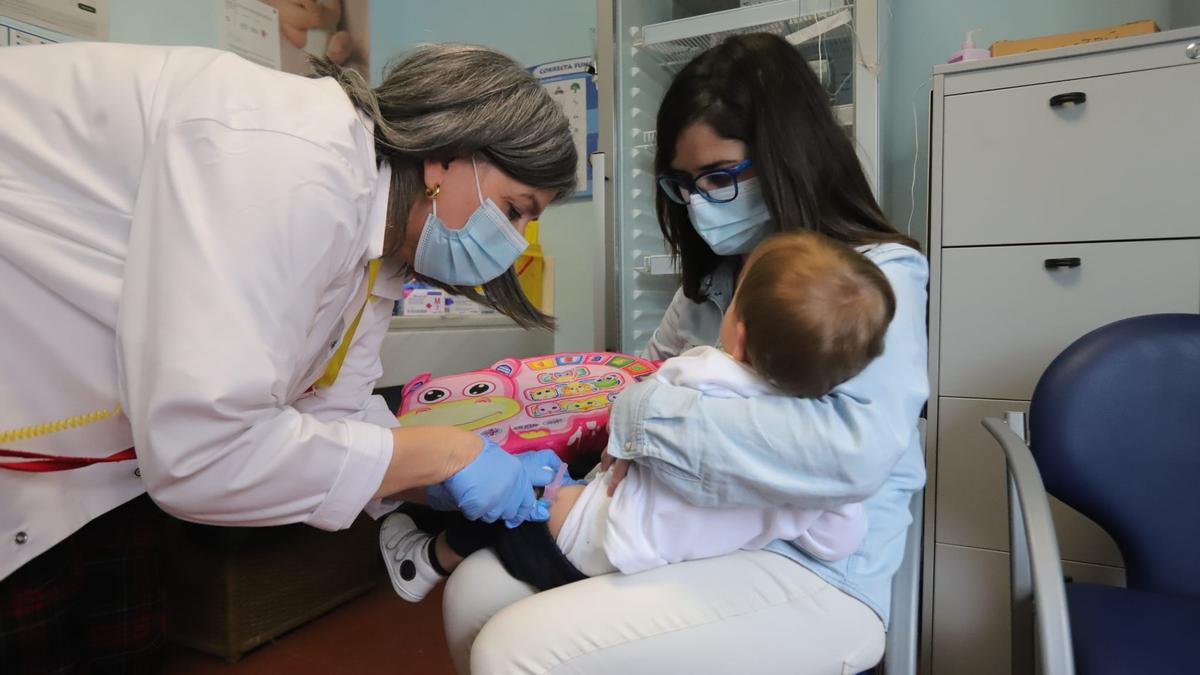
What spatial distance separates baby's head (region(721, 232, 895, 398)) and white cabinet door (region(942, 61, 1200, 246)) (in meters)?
0.88

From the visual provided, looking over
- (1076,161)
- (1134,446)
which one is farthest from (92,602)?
(1076,161)

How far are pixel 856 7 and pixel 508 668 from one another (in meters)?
1.71

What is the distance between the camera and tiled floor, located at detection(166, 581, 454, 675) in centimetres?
159

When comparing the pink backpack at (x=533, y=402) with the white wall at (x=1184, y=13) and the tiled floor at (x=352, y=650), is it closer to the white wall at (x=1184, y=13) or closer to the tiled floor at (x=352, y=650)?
the tiled floor at (x=352, y=650)

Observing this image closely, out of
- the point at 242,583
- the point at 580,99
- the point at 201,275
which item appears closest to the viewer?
→ the point at 201,275

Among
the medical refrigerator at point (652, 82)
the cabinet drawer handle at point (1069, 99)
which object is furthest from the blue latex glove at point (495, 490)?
the cabinet drawer handle at point (1069, 99)

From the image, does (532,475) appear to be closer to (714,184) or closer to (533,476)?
(533,476)

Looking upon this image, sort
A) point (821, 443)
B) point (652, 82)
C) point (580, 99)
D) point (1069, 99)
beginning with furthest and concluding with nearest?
1. point (580, 99)
2. point (652, 82)
3. point (1069, 99)
4. point (821, 443)

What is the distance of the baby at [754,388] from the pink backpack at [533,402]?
452 mm

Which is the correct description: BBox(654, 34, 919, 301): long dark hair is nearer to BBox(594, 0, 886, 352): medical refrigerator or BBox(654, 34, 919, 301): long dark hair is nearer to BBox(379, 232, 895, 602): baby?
BBox(379, 232, 895, 602): baby

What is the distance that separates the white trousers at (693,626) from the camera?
2.42 feet

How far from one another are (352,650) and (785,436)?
1.41 metres

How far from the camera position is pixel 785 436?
0.75 m

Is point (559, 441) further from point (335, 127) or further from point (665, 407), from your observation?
point (335, 127)
